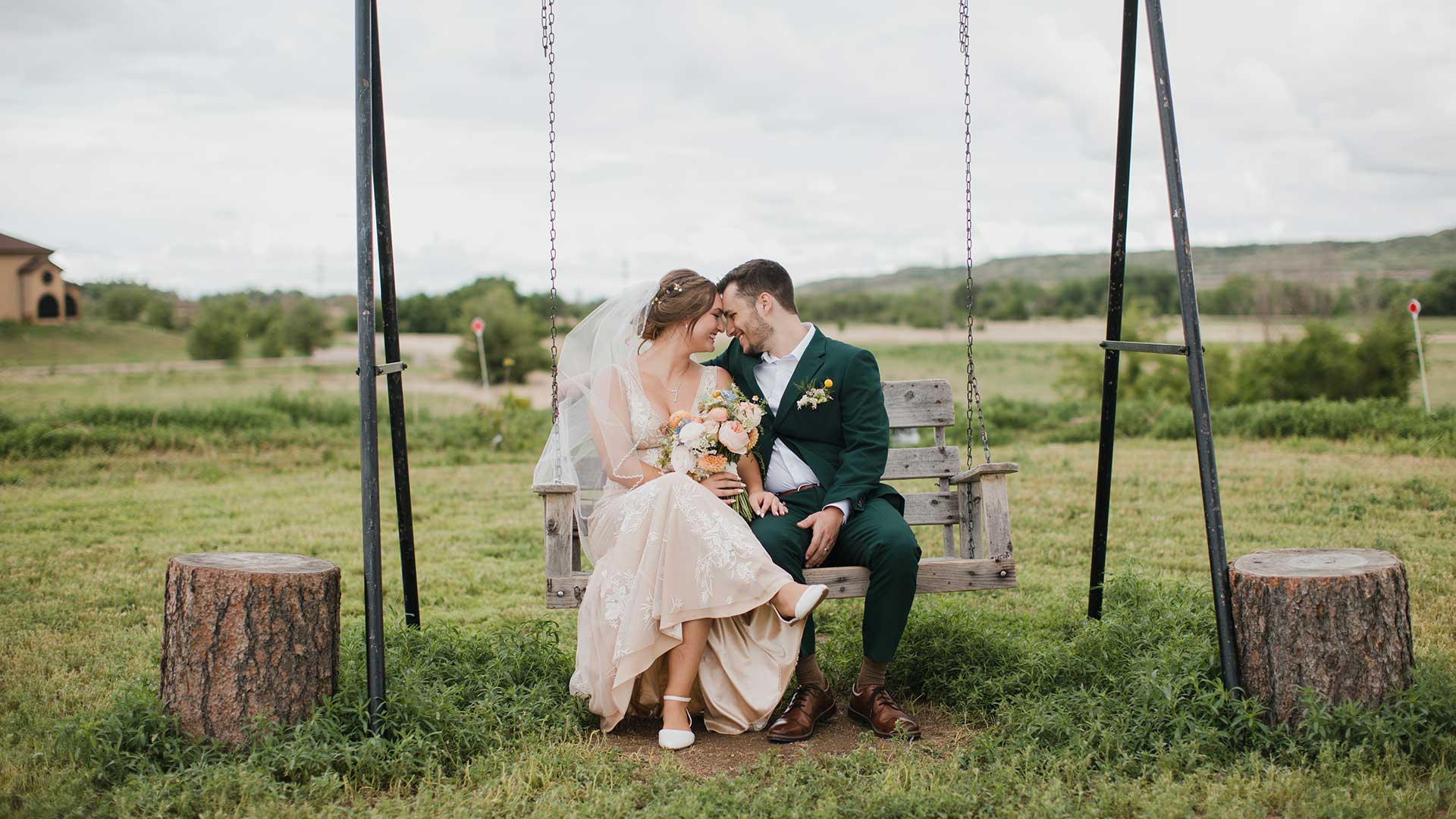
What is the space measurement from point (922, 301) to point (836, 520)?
4887 centimetres

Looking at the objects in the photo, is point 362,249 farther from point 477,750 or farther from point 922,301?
point 922,301

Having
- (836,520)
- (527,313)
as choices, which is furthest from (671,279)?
(527,313)

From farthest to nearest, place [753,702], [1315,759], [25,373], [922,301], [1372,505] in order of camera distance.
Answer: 1. [922,301]
2. [25,373]
3. [1372,505]
4. [753,702]
5. [1315,759]

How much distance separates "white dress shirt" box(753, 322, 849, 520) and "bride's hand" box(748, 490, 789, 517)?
140 millimetres

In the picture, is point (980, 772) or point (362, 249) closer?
point (980, 772)

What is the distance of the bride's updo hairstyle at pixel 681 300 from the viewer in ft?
15.3

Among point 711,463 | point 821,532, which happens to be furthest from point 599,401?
point 821,532

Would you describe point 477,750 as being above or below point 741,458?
below

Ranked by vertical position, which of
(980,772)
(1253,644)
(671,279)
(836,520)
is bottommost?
(980,772)

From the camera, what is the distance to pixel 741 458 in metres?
4.64

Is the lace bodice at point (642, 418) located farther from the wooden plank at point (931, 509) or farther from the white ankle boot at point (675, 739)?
the white ankle boot at point (675, 739)

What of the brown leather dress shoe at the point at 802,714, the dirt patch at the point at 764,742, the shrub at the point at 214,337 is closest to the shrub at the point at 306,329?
the shrub at the point at 214,337

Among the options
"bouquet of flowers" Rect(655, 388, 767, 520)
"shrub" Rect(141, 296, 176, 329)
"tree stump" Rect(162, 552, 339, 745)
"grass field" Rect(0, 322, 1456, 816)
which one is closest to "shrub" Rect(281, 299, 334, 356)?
"shrub" Rect(141, 296, 176, 329)

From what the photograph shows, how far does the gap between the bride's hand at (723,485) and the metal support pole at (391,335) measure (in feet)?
4.11
